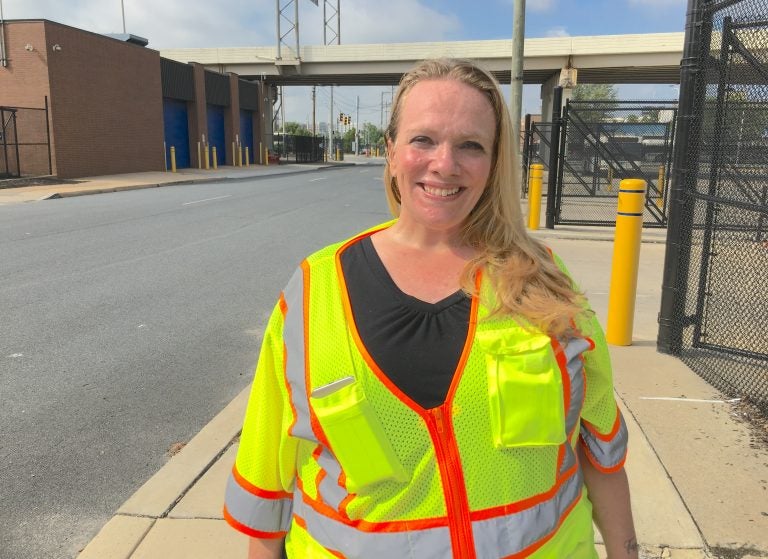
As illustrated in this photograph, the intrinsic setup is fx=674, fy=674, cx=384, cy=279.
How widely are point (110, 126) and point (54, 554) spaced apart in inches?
1150

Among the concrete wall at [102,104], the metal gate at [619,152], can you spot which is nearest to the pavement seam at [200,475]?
the metal gate at [619,152]

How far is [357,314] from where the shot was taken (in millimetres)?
1507

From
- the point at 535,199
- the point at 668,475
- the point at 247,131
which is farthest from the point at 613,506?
the point at 247,131

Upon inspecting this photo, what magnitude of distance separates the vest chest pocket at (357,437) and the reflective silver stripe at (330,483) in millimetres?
63

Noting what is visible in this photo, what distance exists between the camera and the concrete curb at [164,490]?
2.75 meters

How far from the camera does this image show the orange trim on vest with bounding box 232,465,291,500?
1621 mm

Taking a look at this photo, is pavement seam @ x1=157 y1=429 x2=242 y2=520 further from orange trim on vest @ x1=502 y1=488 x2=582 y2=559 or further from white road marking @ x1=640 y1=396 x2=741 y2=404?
white road marking @ x1=640 y1=396 x2=741 y2=404

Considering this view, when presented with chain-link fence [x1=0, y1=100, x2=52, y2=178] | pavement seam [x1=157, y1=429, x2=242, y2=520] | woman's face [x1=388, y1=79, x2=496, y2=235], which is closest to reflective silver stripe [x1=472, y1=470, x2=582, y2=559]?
woman's face [x1=388, y1=79, x2=496, y2=235]

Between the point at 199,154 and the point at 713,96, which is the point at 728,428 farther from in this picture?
the point at 199,154

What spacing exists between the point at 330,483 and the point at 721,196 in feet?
13.6

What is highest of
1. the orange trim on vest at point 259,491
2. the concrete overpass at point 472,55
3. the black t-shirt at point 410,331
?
the concrete overpass at point 472,55

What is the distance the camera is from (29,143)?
2508cm

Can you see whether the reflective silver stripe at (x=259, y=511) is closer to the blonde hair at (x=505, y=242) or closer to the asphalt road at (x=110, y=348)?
the blonde hair at (x=505, y=242)

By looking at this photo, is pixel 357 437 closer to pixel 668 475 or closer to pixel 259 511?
pixel 259 511
